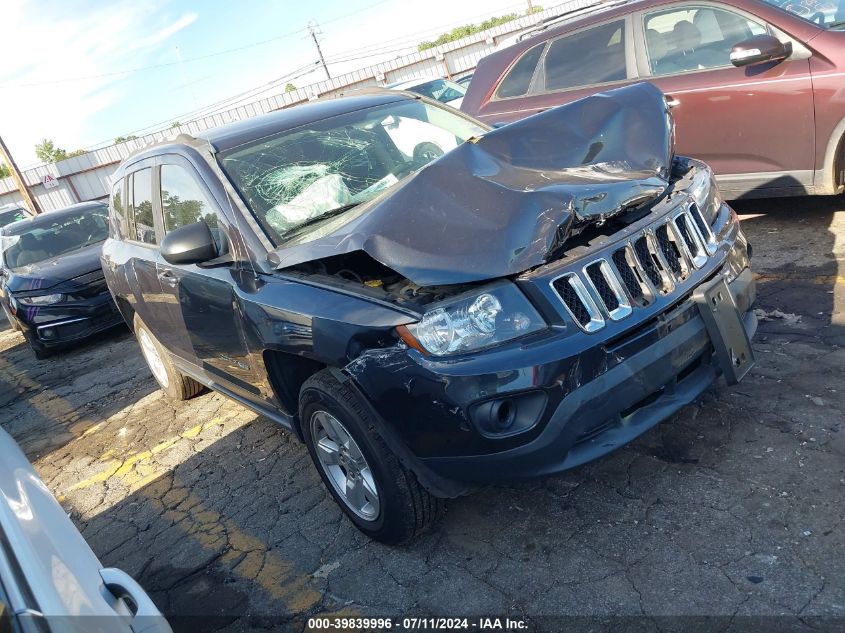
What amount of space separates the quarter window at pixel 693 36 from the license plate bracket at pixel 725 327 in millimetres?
3154

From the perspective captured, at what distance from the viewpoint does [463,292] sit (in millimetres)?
2357

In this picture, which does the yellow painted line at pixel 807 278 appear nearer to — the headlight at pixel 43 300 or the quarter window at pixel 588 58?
the quarter window at pixel 588 58

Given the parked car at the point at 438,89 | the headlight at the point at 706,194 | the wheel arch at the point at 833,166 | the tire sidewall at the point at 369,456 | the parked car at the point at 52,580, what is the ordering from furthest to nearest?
the parked car at the point at 438,89 < the wheel arch at the point at 833,166 < the headlight at the point at 706,194 < the tire sidewall at the point at 369,456 < the parked car at the point at 52,580

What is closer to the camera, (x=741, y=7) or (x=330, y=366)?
(x=330, y=366)

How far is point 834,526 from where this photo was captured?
232 cm

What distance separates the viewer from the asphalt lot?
7.52 ft

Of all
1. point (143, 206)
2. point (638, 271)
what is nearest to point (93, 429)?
point (143, 206)

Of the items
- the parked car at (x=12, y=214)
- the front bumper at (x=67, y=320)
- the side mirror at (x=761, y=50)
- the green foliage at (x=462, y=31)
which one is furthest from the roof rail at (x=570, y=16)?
the green foliage at (x=462, y=31)

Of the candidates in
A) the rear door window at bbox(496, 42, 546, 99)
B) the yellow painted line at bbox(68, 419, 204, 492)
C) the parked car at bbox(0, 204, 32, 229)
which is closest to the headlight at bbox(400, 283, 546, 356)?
the yellow painted line at bbox(68, 419, 204, 492)

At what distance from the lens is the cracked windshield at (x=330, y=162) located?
10.5ft

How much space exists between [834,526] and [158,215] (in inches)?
143

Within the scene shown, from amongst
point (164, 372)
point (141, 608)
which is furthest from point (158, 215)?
point (141, 608)

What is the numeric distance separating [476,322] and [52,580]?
142cm

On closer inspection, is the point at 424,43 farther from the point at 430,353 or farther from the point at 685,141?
the point at 430,353
